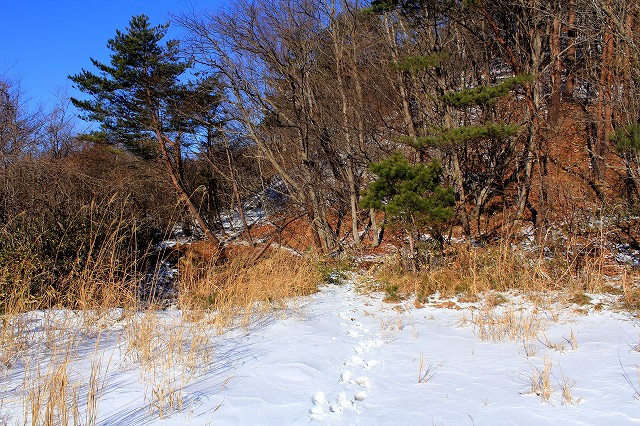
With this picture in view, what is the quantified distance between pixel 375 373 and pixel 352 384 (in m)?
0.30

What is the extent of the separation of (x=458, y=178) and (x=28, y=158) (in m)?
8.20

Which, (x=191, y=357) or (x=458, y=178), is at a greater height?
(x=458, y=178)

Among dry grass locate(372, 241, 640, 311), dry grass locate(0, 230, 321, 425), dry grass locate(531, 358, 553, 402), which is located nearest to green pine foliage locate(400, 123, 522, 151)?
dry grass locate(372, 241, 640, 311)

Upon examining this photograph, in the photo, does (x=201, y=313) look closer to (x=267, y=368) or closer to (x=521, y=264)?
(x=267, y=368)

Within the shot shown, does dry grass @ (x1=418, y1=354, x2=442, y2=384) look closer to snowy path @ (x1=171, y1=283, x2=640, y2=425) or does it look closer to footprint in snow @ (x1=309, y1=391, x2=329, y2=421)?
snowy path @ (x1=171, y1=283, x2=640, y2=425)

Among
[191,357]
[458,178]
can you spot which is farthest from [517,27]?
[191,357]

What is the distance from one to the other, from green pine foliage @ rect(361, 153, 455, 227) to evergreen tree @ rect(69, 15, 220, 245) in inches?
295

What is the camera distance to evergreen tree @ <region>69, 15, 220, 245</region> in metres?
13.6

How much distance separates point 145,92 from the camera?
1412 centimetres

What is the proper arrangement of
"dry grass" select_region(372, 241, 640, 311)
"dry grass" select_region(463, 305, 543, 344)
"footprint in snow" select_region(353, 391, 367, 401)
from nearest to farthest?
1. "footprint in snow" select_region(353, 391, 367, 401)
2. "dry grass" select_region(463, 305, 543, 344)
3. "dry grass" select_region(372, 241, 640, 311)

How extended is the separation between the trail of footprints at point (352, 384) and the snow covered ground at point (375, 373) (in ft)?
0.04

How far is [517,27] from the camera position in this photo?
895 centimetres

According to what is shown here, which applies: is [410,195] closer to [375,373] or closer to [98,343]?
[375,373]

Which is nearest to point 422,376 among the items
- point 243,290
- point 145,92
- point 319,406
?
point 319,406
